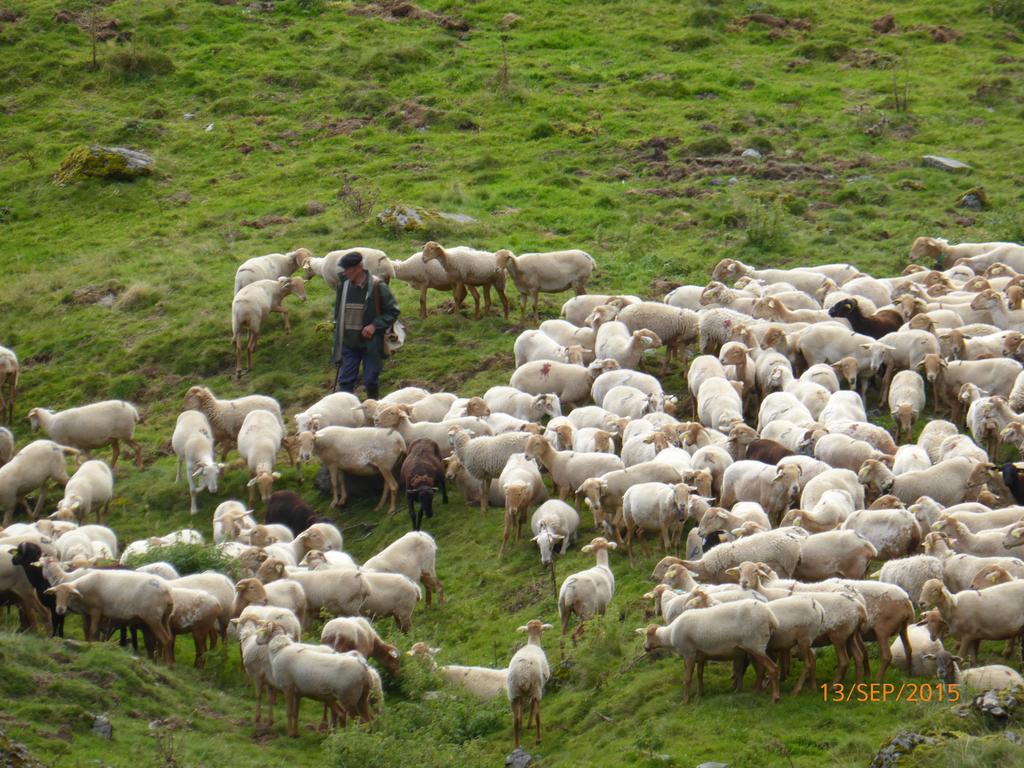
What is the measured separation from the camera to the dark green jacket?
2177 cm

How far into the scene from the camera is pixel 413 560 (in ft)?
52.8

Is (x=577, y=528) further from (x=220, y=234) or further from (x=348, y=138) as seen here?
(x=348, y=138)

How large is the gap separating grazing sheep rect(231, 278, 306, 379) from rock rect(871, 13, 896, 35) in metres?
22.2

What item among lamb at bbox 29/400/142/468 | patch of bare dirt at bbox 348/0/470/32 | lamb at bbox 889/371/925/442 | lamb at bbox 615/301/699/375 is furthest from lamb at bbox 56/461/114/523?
patch of bare dirt at bbox 348/0/470/32

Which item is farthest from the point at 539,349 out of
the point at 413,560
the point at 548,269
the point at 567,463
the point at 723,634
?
the point at 723,634

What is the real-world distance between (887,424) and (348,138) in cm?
1919

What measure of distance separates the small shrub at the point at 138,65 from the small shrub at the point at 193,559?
25.7 meters

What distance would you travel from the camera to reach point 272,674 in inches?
512

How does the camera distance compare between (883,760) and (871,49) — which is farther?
(871,49)

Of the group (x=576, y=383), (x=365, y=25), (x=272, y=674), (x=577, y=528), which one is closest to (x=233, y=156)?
(x=365, y=25)

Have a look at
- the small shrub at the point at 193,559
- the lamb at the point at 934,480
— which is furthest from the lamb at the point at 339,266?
the lamb at the point at 934,480

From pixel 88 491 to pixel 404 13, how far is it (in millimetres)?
25907

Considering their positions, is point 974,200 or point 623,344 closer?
point 623,344

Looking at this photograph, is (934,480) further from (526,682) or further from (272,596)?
(272,596)
